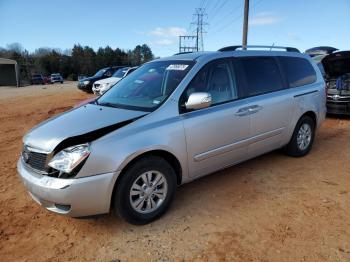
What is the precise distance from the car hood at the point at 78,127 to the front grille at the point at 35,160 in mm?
72

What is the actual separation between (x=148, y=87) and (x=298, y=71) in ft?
8.68

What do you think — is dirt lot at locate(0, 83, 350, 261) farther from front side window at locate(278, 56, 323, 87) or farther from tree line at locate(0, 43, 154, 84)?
tree line at locate(0, 43, 154, 84)

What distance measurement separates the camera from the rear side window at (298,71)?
199 inches

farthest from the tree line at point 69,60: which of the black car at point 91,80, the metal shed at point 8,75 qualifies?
the black car at point 91,80

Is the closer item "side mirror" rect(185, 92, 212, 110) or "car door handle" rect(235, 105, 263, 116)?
"side mirror" rect(185, 92, 212, 110)

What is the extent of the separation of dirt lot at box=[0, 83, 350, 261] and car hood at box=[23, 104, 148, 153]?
96 centimetres

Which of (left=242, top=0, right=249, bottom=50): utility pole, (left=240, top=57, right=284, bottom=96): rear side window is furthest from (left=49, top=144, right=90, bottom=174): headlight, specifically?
(left=242, top=0, right=249, bottom=50): utility pole

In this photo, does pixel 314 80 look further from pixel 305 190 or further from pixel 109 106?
pixel 109 106

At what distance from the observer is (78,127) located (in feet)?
10.7

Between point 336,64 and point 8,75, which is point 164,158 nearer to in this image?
point 336,64

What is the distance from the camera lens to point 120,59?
277 feet

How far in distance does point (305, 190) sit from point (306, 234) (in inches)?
44.4

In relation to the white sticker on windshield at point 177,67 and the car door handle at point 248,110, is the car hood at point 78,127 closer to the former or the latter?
the white sticker on windshield at point 177,67

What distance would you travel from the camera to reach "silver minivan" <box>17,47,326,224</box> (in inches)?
119
